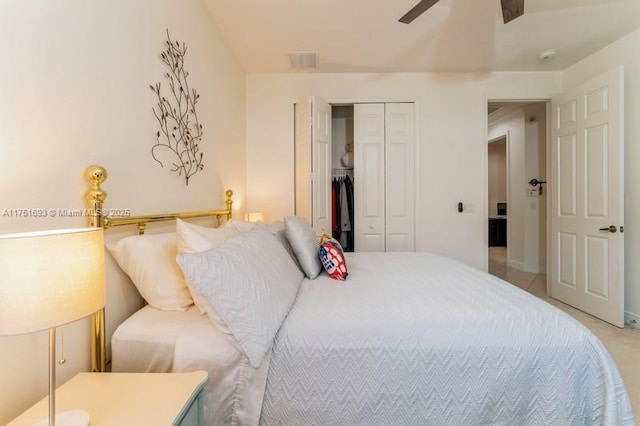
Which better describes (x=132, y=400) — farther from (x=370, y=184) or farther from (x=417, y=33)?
(x=417, y=33)

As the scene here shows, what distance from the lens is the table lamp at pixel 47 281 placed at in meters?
0.55

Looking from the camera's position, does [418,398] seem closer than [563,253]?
Yes

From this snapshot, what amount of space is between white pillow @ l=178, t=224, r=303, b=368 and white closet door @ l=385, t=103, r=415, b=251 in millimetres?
2396

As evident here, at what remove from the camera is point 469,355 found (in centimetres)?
105

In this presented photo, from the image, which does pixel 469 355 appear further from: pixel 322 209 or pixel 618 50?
pixel 618 50

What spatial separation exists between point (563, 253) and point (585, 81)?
1.81 m

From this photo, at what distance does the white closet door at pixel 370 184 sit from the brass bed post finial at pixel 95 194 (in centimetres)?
261

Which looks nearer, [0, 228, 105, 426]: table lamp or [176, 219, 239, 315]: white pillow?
[0, 228, 105, 426]: table lamp

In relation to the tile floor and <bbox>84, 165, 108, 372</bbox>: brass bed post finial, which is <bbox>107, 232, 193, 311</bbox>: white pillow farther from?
the tile floor

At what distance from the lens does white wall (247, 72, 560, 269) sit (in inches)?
128

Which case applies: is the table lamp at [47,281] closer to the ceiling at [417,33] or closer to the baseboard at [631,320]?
the ceiling at [417,33]

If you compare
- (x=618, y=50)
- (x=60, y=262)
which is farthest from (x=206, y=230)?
(x=618, y=50)

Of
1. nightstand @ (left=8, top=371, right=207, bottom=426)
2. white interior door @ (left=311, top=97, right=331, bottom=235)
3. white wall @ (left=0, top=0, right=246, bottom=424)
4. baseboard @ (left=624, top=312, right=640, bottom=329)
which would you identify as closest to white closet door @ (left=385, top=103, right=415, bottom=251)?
white interior door @ (left=311, top=97, right=331, bottom=235)

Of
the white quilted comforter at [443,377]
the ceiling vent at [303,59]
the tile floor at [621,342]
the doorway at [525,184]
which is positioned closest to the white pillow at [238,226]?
the white quilted comforter at [443,377]
